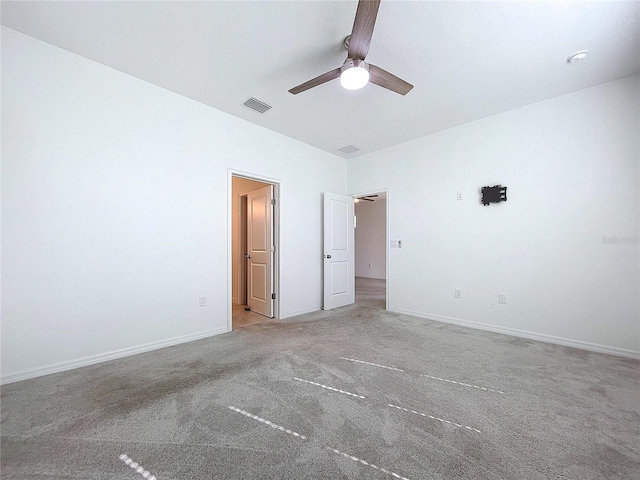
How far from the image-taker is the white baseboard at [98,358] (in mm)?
2209

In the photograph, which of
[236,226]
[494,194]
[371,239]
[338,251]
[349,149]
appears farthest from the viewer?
[371,239]

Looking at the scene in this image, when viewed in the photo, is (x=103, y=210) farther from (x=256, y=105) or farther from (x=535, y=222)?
(x=535, y=222)

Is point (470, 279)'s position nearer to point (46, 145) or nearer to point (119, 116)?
point (119, 116)

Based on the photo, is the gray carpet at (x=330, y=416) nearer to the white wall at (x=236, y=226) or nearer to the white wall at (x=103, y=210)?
the white wall at (x=103, y=210)

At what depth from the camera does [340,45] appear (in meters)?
2.31

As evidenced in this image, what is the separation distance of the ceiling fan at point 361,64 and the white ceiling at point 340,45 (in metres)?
0.26

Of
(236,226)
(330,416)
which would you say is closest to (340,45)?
(330,416)

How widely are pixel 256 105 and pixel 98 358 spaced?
10.4 feet

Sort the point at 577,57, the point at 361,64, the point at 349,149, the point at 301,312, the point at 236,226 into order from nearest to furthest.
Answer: the point at 361,64 < the point at 577,57 < the point at 301,312 < the point at 349,149 < the point at 236,226

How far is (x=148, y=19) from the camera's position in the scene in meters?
2.09

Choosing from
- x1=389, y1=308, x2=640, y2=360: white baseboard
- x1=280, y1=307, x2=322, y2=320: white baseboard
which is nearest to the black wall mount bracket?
x1=389, y1=308, x2=640, y2=360: white baseboard

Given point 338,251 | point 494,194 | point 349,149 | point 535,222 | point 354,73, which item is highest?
point 349,149

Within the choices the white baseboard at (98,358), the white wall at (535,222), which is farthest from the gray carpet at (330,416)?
the white wall at (535,222)

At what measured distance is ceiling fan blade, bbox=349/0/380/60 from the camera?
1.60 metres
